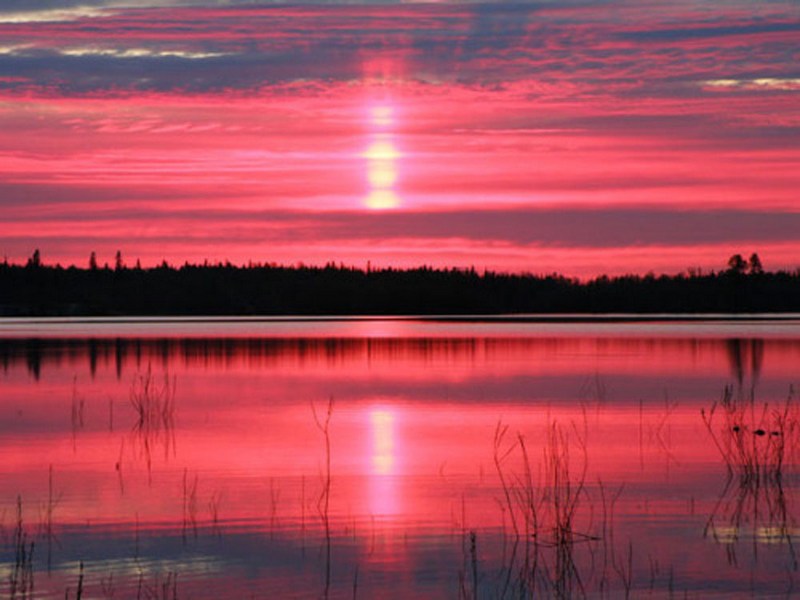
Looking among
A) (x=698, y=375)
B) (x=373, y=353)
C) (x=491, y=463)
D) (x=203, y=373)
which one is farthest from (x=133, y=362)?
(x=491, y=463)

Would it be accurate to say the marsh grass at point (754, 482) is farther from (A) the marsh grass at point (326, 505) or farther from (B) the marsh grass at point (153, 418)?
(B) the marsh grass at point (153, 418)

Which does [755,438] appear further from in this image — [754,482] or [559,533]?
[559,533]

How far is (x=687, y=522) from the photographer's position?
48.2 ft

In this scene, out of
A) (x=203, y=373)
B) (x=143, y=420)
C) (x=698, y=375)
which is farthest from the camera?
(x=203, y=373)

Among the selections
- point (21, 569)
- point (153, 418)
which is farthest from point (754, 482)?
point (153, 418)

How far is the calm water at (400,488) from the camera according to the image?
12.3m

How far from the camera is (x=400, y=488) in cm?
1722

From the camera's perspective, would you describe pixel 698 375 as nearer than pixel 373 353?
Yes

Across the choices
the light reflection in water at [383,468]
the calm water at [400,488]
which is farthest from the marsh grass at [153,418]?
the light reflection in water at [383,468]

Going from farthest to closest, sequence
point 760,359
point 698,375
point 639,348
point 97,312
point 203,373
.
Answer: point 97,312 → point 639,348 → point 760,359 → point 203,373 → point 698,375

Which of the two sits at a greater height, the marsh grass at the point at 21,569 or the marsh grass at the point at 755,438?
the marsh grass at the point at 755,438

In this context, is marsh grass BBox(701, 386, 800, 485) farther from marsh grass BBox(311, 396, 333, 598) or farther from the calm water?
marsh grass BBox(311, 396, 333, 598)

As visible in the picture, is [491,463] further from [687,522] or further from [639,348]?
[639,348]

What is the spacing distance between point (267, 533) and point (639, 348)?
41098mm
